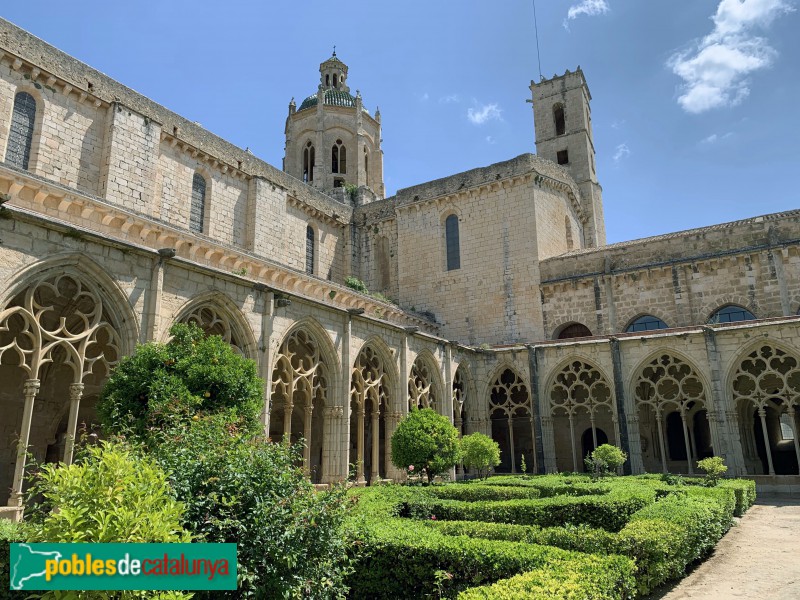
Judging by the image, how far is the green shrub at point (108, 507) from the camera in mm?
3451

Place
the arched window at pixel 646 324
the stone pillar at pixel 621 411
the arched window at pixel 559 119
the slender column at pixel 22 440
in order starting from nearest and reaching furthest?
the slender column at pixel 22 440, the stone pillar at pixel 621 411, the arched window at pixel 646 324, the arched window at pixel 559 119

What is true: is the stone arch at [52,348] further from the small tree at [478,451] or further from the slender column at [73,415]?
the small tree at [478,451]

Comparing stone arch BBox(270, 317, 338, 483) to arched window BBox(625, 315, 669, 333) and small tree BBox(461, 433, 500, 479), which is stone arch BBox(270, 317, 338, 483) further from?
arched window BBox(625, 315, 669, 333)


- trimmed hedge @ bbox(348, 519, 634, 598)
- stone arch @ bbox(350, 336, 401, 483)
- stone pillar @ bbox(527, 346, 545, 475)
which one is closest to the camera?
trimmed hedge @ bbox(348, 519, 634, 598)

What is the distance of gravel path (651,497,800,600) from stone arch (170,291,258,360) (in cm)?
827

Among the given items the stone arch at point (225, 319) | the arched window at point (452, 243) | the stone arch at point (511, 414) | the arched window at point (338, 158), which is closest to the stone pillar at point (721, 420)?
the stone arch at point (511, 414)

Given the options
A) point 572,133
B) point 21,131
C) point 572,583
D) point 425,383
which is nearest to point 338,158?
point 572,133

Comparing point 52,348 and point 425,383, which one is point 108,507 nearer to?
point 52,348

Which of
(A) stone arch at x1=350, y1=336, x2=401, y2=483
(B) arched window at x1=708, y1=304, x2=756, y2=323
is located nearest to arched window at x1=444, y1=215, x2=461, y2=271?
(B) arched window at x1=708, y1=304, x2=756, y2=323

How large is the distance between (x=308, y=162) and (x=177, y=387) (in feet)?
92.8

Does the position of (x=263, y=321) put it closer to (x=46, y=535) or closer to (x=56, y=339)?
(x=56, y=339)

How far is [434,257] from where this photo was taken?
26.7 metres

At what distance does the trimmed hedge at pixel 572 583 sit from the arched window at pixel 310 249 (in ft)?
69.4

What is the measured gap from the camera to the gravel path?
6504 millimetres
